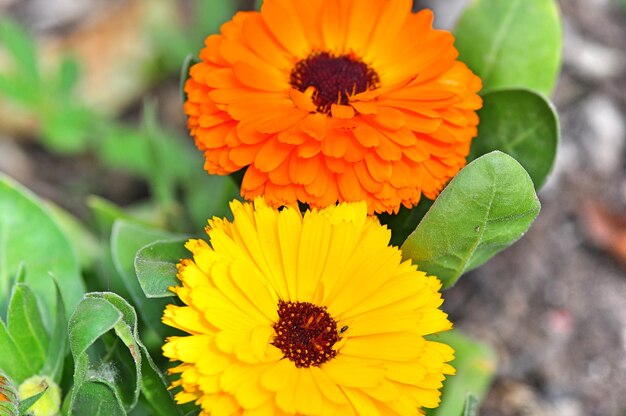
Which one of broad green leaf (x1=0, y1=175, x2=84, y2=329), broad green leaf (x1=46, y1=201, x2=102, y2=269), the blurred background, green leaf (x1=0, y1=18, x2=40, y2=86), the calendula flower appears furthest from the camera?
green leaf (x1=0, y1=18, x2=40, y2=86)

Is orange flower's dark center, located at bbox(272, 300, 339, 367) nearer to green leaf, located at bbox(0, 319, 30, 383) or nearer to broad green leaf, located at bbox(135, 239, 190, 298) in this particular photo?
broad green leaf, located at bbox(135, 239, 190, 298)

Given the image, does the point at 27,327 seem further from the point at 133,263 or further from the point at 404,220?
the point at 404,220

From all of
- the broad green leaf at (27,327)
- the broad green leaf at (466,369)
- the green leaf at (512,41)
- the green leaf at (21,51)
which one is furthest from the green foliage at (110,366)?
the green leaf at (21,51)

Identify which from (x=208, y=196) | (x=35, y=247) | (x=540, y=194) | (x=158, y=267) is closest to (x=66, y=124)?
(x=208, y=196)

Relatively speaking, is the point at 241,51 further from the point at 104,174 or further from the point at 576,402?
the point at 104,174

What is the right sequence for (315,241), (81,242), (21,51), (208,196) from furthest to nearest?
1. (21,51)
2. (208,196)
3. (81,242)
4. (315,241)

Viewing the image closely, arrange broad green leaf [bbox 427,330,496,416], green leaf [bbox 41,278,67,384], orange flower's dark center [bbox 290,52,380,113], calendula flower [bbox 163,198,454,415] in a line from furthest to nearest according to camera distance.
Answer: broad green leaf [bbox 427,330,496,416] < green leaf [bbox 41,278,67,384] < orange flower's dark center [bbox 290,52,380,113] < calendula flower [bbox 163,198,454,415]

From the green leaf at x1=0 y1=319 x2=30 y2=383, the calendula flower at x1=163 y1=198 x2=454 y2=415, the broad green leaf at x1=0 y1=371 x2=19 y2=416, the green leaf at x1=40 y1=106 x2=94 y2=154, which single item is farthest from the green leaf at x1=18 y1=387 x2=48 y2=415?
the green leaf at x1=40 y1=106 x2=94 y2=154

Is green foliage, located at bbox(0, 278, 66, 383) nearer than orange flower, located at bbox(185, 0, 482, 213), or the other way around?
orange flower, located at bbox(185, 0, 482, 213)

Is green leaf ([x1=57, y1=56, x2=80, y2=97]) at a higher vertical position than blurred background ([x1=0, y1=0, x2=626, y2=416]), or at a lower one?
higher
